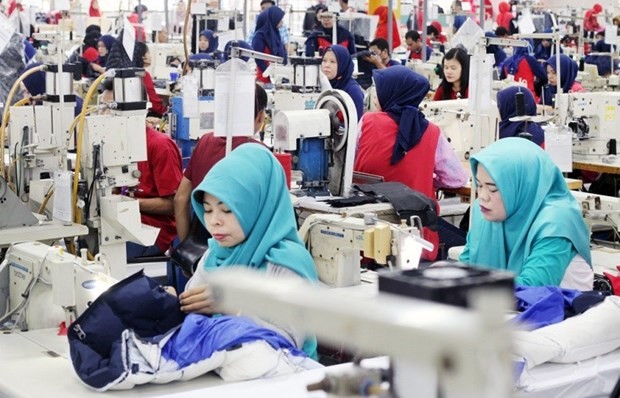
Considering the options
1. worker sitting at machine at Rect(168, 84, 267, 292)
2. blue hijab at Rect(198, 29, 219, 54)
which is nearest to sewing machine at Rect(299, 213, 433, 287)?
worker sitting at machine at Rect(168, 84, 267, 292)

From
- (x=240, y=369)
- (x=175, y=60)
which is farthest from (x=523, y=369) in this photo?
(x=175, y=60)

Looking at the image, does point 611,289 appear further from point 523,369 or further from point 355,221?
point 523,369

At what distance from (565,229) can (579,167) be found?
3.57 meters

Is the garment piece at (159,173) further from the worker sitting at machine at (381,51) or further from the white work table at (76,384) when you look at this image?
the worker sitting at machine at (381,51)

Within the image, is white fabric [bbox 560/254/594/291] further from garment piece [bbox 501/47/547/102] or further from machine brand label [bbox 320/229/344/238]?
garment piece [bbox 501/47/547/102]

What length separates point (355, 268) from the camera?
3.79 meters

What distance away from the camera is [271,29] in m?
13.3

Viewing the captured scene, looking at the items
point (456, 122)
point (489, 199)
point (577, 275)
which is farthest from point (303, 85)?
point (577, 275)

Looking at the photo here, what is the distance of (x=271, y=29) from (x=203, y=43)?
104cm

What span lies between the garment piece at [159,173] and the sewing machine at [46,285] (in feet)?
6.29

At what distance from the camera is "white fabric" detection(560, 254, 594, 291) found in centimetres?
368

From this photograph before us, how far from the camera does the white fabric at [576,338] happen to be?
2.82 meters

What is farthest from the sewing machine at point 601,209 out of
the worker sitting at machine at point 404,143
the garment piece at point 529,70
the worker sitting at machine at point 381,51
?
the worker sitting at machine at point 381,51

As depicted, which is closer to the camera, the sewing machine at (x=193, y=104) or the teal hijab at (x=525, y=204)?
the teal hijab at (x=525, y=204)
